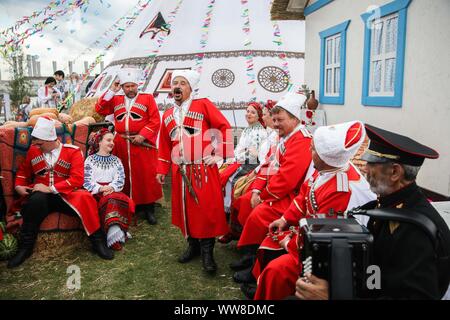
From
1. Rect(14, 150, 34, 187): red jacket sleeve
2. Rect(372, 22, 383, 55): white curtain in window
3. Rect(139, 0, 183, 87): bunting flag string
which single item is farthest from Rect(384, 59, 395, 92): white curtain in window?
Rect(139, 0, 183, 87): bunting flag string

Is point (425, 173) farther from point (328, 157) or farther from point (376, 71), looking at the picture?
point (328, 157)

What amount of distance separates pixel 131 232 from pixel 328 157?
3.32 metres

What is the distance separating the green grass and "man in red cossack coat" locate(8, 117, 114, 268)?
21cm

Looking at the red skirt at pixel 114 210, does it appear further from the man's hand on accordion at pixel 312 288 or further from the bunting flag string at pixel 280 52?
the bunting flag string at pixel 280 52

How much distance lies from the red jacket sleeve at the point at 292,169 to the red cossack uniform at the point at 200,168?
29.3 inches

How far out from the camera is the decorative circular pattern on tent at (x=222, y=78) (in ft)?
34.0

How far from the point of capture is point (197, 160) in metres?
3.78

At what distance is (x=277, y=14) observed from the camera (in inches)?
298

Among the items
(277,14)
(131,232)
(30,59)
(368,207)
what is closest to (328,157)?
(368,207)

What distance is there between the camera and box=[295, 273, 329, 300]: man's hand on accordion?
177 cm

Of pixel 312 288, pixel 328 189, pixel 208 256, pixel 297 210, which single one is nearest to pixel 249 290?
pixel 208 256

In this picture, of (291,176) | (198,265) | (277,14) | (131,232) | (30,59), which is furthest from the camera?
(30,59)

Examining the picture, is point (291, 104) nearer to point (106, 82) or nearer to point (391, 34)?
point (391, 34)

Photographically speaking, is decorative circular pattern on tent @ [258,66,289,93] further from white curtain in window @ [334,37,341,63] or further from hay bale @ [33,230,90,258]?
hay bale @ [33,230,90,258]
